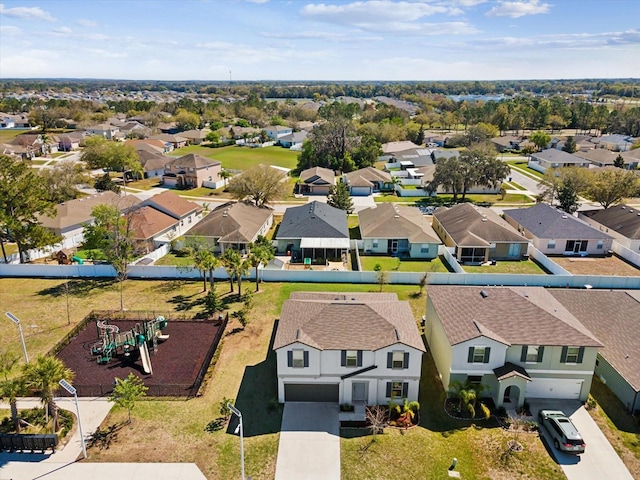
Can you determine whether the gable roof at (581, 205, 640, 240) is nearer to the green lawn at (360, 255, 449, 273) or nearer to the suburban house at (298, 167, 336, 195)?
the green lawn at (360, 255, 449, 273)

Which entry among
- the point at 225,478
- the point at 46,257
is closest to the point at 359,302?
the point at 225,478

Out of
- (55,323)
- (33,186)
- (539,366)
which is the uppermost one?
(33,186)

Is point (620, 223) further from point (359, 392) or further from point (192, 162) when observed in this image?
point (192, 162)

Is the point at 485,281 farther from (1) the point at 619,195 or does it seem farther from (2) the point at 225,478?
(1) the point at 619,195

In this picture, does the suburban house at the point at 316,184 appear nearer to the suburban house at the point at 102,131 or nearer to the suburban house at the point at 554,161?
the suburban house at the point at 554,161

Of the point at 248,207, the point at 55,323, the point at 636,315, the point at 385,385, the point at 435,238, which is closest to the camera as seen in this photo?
the point at 385,385
